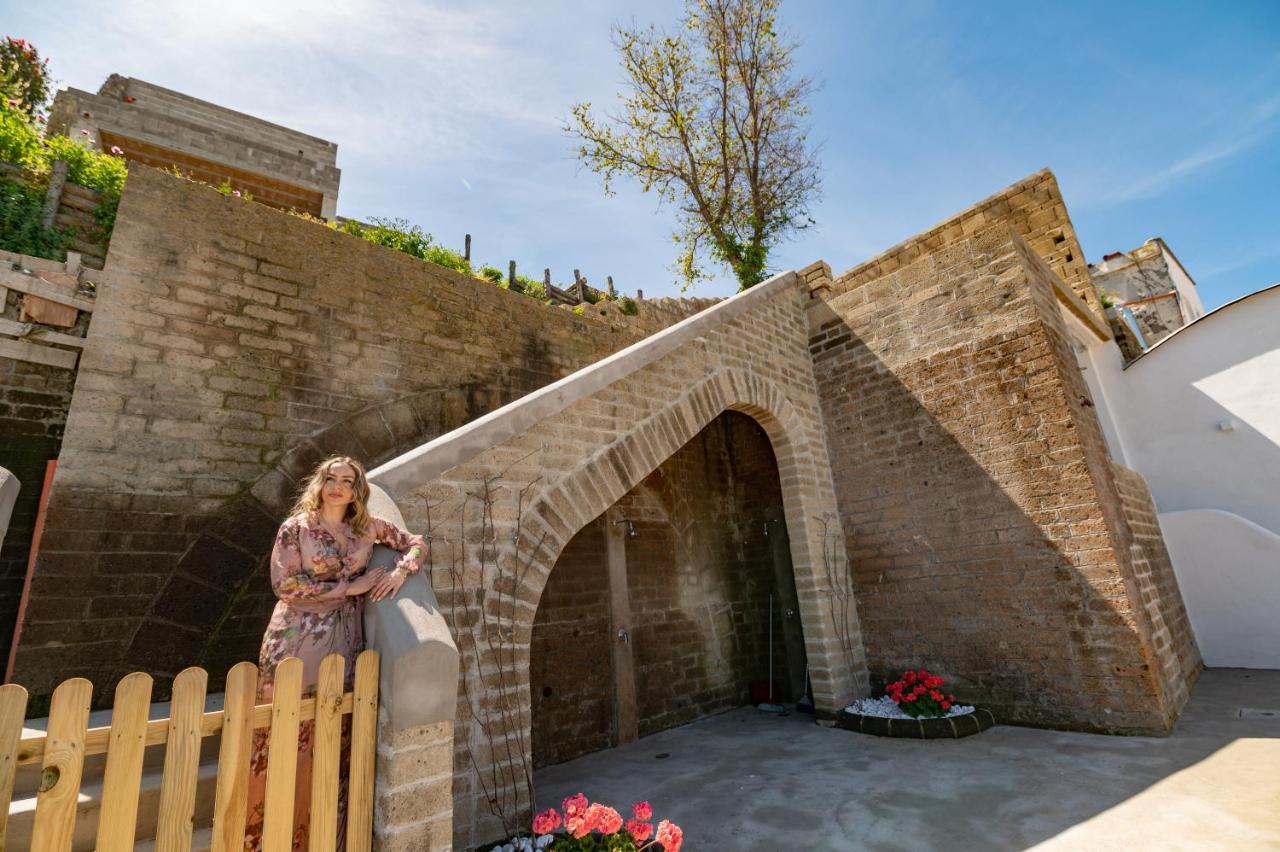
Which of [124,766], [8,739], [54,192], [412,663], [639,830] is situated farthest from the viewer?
[54,192]

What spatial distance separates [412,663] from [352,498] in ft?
3.21

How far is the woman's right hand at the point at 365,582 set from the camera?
2547 millimetres

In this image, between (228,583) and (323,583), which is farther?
(228,583)

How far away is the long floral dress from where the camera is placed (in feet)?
7.79

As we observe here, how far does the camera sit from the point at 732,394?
19.7ft

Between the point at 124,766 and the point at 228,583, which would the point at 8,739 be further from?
the point at 228,583

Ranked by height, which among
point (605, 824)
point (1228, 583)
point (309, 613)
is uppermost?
point (309, 613)

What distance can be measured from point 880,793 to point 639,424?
3283 millimetres

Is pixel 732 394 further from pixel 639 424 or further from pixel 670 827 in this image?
pixel 670 827

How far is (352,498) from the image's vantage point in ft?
9.14

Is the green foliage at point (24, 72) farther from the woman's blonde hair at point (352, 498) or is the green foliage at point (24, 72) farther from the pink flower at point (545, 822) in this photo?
the pink flower at point (545, 822)

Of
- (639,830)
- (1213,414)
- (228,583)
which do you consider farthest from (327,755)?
(1213,414)

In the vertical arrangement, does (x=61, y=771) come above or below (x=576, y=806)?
above

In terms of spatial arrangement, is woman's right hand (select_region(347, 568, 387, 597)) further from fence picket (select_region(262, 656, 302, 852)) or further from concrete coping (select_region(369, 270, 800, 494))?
concrete coping (select_region(369, 270, 800, 494))
